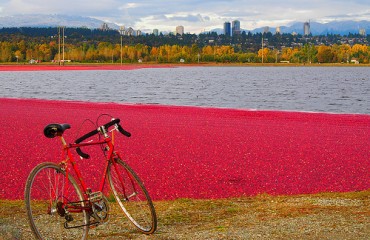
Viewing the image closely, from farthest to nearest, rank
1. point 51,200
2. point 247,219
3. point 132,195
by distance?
point 247,219
point 132,195
point 51,200

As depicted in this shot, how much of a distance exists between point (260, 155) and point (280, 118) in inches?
412

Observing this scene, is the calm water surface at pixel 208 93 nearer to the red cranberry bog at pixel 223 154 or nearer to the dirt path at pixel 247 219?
the red cranberry bog at pixel 223 154

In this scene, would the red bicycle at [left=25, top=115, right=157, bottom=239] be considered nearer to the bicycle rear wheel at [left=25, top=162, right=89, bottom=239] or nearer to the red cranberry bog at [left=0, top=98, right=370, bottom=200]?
the bicycle rear wheel at [left=25, top=162, right=89, bottom=239]

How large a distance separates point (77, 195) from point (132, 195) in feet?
2.05

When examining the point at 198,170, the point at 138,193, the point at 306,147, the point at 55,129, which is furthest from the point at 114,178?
the point at 306,147

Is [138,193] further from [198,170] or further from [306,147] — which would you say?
[306,147]

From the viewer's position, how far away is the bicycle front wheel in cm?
701

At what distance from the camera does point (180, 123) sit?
2277cm

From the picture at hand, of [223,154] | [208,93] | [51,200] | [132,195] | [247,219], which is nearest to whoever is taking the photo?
[51,200]

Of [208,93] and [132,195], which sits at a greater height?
[132,195]

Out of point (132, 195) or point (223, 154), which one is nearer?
point (132, 195)

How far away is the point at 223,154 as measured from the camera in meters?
15.4

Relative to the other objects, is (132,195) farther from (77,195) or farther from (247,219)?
(247,219)

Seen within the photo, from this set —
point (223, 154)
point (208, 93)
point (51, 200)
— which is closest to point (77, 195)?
point (51, 200)
